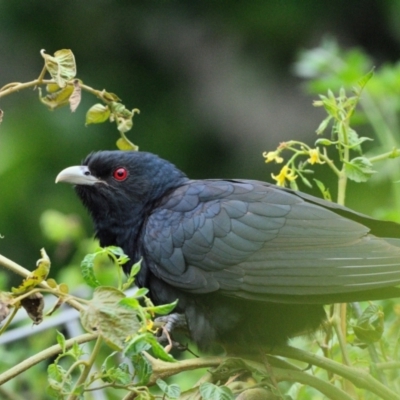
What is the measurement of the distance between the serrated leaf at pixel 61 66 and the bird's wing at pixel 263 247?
2.82ft

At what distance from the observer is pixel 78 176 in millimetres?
3176

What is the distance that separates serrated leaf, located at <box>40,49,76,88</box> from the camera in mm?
2057

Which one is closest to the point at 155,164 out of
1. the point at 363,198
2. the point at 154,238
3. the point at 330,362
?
the point at 154,238

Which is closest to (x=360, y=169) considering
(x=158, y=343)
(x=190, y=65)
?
(x=158, y=343)

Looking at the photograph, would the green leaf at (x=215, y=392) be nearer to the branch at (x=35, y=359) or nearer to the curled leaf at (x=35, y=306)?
the branch at (x=35, y=359)

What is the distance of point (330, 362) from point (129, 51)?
6220 millimetres

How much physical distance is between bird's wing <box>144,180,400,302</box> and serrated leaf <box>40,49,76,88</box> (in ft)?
2.82

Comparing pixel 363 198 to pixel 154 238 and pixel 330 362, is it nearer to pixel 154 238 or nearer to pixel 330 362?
pixel 154 238

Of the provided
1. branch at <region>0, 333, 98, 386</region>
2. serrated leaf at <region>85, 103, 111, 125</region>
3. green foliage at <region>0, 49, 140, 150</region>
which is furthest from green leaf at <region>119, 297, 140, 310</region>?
serrated leaf at <region>85, 103, 111, 125</region>

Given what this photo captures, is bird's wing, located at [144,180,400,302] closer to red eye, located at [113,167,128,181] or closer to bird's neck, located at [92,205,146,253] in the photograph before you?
bird's neck, located at [92,205,146,253]

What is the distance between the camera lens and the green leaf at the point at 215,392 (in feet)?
5.92

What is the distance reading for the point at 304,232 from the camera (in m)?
2.74

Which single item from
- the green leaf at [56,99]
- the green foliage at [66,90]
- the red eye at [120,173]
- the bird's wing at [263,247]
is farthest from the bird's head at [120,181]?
the green leaf at [56,99]

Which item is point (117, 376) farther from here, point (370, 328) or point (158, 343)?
point (370, 328)
